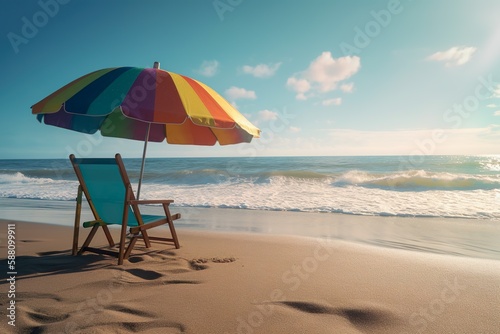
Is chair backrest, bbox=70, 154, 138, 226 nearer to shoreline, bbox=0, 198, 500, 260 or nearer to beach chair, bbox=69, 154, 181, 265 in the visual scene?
beach chair, bbox=69, 154, 181, 265

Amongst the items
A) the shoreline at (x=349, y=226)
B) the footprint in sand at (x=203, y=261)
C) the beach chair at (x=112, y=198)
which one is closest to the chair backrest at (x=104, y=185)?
the beach chair at (x=112, y=198)

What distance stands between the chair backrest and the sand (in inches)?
22.4

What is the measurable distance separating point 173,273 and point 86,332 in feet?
4.55

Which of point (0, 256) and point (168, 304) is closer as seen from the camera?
point (168, 304)

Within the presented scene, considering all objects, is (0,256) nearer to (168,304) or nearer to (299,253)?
(168,304)

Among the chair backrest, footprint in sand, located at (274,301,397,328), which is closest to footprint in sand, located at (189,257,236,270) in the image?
the chair backrest

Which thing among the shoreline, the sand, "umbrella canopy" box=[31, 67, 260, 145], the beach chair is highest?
"umbrella canopy" box=[31, 67, 260, 145]

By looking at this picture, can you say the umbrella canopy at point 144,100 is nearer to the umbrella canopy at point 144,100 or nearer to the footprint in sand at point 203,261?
the umbrella canopy at point 144,100

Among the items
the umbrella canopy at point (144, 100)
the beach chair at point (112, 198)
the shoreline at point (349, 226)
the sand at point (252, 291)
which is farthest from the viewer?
the shoreline at point (349, 226)

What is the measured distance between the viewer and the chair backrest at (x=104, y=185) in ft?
12.5

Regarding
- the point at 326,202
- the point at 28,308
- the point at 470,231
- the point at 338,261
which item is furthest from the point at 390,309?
the point at 326,202

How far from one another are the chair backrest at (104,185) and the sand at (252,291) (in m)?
0.57

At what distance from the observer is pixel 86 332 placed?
2283 mm

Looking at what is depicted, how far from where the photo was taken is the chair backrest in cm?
382
